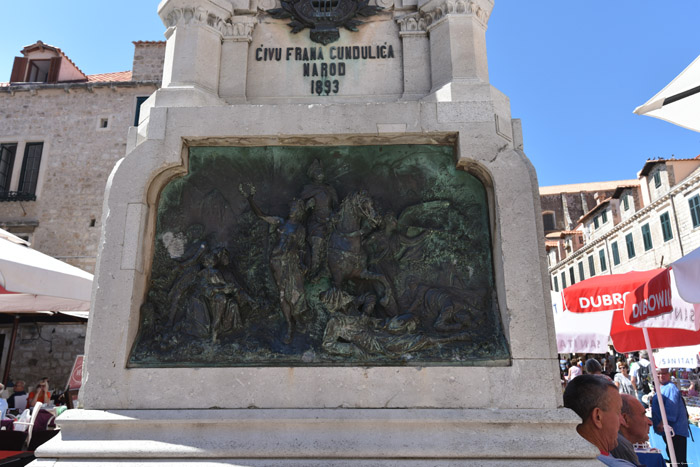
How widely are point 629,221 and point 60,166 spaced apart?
31.9 m

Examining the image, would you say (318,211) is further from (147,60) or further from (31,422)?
(147,60)

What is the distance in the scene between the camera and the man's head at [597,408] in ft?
10.9

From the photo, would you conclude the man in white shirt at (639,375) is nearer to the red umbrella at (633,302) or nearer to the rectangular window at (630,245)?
the red umbrella at (633,302)

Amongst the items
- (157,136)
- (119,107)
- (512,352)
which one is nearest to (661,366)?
(512,352)

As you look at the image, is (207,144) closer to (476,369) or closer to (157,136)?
(157,136)

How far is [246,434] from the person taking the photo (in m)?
3.72

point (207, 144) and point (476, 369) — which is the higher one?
point (207, 144)

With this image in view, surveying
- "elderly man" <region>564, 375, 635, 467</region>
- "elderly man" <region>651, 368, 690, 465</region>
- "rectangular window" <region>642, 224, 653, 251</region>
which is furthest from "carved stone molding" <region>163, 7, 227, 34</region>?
"rectangular window" <region>642, 224, 653, 251</region>

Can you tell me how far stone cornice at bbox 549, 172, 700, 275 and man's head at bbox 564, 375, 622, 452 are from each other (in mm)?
26954

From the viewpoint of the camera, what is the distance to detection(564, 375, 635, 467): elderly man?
3.32 metres

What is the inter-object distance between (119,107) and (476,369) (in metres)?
21.6

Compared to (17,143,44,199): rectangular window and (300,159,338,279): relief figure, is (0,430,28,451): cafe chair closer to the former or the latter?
(300,159,338,279): relief figure

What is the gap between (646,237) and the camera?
30891 millimetres

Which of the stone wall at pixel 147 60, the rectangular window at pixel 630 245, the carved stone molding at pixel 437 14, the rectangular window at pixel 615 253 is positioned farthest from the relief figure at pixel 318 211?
the rectangular window at pixel 615 253
